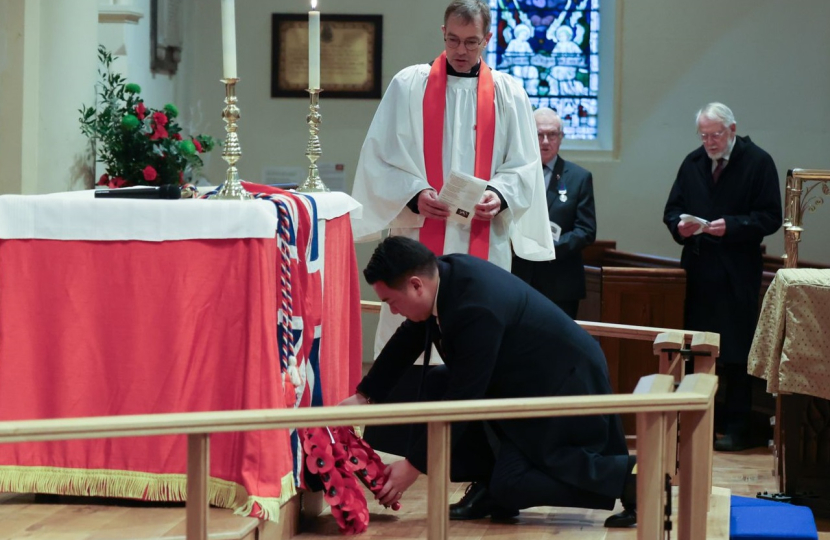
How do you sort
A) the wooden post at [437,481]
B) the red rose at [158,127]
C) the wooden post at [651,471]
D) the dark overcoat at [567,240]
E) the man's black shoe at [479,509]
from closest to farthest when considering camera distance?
1. the wooden post at [437,481]
2. the wooden post at [651,471]
3. the man's black shoe at [479,509]
4. the dark overcoat at [567,240]
5. the red rose at [158,127]

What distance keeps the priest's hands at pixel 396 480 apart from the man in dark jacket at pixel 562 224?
253 centimetres

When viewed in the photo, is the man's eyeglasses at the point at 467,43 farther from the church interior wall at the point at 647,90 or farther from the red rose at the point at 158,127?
the church interior wall at the point at 647,90

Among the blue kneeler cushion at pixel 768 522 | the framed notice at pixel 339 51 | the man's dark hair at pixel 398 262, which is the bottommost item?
the blue kneeler cushion at pixel 768 522

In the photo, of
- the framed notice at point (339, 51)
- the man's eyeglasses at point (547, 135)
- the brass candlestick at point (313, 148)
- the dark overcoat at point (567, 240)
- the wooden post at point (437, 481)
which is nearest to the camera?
the wooden post at point (437, 481)

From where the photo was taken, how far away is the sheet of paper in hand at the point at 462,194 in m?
4.57

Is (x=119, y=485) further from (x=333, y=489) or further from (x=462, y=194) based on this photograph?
(x=462, y=194)

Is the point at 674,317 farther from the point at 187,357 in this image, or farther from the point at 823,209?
the point at 187,357

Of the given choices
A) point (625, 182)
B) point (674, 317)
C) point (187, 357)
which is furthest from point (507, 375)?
point (625, 182)

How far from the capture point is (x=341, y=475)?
11.7 ft

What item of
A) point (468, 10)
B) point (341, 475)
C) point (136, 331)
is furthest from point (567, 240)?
point (136, 331)

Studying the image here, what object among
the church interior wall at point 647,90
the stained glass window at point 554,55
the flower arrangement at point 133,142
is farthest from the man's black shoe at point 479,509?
the stained glass window at point 554,55

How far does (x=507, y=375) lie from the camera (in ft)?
Result: 12.3

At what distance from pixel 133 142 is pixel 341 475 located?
11.7 feet

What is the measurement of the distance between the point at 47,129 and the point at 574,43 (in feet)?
16.3
